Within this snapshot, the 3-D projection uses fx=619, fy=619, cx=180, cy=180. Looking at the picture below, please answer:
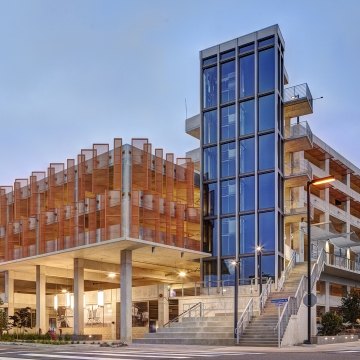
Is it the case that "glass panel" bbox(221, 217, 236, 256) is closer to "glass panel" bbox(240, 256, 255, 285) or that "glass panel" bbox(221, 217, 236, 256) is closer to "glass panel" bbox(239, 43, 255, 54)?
"glass panel" bbox(240, 256, 255, 285)

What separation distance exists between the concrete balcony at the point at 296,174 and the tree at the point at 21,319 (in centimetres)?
2380

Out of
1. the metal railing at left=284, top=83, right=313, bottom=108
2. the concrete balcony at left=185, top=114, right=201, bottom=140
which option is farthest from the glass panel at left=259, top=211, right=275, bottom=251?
the concrete balcony at left=185, top=114, right=201, bottom=140

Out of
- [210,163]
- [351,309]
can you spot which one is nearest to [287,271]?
[351,309]

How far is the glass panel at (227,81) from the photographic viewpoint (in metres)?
47.5

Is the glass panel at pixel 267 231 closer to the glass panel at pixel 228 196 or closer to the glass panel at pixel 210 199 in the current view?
the glass panel at pixel 228 196

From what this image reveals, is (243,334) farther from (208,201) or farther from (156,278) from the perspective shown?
(156,278)

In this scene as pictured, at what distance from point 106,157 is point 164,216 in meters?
5.63

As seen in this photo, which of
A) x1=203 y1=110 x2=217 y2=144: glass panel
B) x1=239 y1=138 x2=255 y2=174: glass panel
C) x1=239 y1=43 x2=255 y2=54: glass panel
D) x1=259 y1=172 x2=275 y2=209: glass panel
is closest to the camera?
x1=259 y1=172 x2=275 y2=209: glass panel

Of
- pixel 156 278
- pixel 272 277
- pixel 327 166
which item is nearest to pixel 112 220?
pixel 272 277

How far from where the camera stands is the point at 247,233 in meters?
44.8

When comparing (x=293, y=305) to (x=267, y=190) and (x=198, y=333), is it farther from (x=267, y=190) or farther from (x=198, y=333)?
(x=267, y=190)

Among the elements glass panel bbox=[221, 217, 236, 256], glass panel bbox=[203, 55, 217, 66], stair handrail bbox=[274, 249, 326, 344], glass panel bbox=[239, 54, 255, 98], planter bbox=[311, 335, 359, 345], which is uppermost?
glass panel bbox=[203, 55, 217, 66]

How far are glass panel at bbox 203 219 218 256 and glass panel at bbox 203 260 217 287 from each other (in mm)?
827

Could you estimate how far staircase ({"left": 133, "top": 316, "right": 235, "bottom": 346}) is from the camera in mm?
31844
